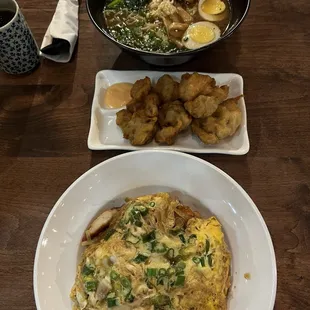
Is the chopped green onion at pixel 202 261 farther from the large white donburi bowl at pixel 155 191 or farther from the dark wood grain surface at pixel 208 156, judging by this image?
the dark wood grain surface at pixel 208 156

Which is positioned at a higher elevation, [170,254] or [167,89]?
[167,89]

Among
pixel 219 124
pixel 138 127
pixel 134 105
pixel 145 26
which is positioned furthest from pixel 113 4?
pixel 219 124

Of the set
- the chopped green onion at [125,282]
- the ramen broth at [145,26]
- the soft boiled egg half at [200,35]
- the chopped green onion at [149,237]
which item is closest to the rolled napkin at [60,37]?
the ramen broth at [145,26]

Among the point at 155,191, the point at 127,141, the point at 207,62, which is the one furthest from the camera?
the point at 207,62

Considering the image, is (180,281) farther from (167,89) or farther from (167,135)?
(167,89)

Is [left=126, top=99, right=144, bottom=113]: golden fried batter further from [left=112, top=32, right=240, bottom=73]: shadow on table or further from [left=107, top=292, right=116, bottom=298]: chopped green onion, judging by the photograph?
[left=107, top=292, right=116, bottom=298]: chopped green onion

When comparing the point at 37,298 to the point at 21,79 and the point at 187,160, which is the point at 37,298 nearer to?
the point at 187,160
